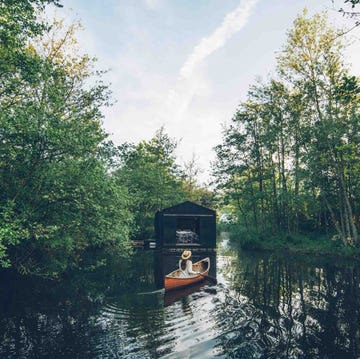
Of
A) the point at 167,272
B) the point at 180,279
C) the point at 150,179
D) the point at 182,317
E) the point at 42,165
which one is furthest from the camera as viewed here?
the point at 150,179

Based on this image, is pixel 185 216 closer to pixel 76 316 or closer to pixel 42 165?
pixel 42 165

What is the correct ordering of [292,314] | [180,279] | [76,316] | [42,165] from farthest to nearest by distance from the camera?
[180,279] → [42,165] → [76,316] → [292,314]

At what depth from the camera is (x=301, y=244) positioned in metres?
30.4

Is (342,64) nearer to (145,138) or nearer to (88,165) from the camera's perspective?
(88,165)

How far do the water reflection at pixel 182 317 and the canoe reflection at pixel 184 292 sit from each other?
1.8 inches

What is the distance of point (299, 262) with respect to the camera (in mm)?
22906

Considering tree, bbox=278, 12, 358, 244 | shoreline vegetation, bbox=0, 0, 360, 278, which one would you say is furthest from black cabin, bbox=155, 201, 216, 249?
tree, bbox=278, 12, 358, 244

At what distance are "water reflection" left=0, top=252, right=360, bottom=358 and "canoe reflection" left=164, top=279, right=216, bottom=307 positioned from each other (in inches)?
1.8

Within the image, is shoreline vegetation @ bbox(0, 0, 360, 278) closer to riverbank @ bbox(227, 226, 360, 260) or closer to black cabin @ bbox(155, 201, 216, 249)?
riverbank @ bbox(227, 226, 360, 260)

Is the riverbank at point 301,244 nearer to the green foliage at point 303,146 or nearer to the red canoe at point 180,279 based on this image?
the green foliage at point 303,146

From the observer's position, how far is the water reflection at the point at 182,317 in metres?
7.39

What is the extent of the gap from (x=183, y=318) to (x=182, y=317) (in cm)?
11

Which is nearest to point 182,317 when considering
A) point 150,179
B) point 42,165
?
point 42,165

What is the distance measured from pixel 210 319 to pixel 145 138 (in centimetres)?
4852
